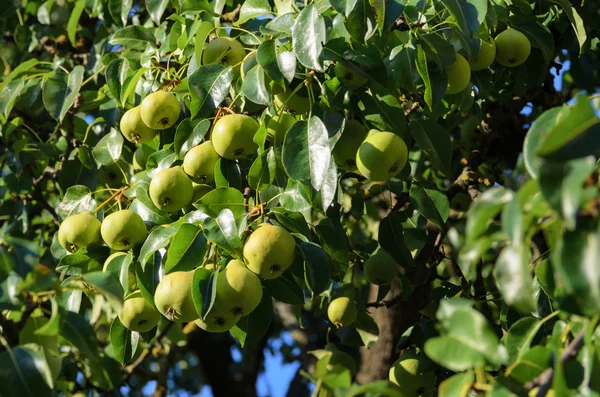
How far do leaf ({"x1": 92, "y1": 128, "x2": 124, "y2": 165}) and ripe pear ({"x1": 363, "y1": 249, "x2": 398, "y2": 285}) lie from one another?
85cm

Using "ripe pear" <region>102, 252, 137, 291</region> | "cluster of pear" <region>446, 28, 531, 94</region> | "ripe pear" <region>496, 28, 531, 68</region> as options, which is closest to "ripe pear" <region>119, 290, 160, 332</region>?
"ripe pear" <region>102, 252, 137, 291</region>

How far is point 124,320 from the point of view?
74.5 inches

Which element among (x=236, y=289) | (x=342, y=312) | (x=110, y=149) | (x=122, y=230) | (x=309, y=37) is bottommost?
(x=342, y=312)

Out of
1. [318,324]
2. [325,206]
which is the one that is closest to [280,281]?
[325,206]

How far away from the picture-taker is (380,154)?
6.10 ft

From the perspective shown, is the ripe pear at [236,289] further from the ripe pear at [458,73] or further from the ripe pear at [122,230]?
the ripe pear at [458,73]

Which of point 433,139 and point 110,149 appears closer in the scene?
point 433,139

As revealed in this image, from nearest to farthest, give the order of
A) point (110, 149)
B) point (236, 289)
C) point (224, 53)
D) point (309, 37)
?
point (236, 289) → point (309, 37) → point (224, 53) → point (110, 149)

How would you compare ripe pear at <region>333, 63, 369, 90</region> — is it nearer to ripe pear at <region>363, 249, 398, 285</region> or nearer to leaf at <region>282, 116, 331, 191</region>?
leaf at <region>282, 116, 331, 191</region>

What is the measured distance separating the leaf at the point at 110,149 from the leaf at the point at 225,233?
0.76m

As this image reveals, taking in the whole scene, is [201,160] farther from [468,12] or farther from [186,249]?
[468,12]

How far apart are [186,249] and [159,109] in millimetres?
464

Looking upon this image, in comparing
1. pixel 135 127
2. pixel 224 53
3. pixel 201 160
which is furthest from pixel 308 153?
pixel 135 127

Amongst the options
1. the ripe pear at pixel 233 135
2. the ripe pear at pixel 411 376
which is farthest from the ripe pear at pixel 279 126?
the ripe pear at pixel 411 376
